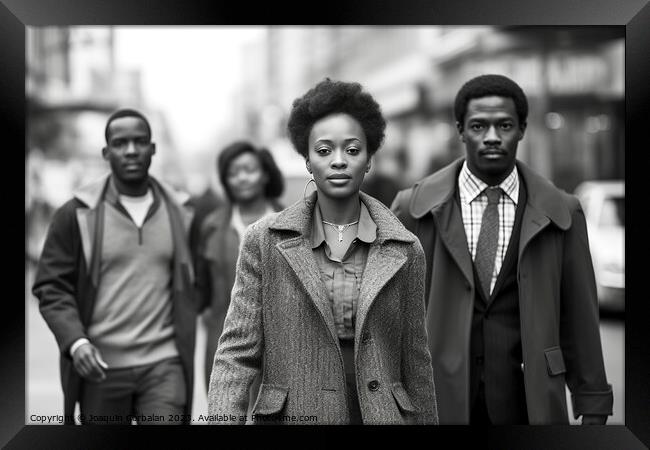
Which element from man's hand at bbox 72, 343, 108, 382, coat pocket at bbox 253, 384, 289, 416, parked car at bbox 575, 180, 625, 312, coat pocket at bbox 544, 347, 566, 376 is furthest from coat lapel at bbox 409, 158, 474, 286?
parked car at bbox 575, 180, 625, 312

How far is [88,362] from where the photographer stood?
16.9 feet

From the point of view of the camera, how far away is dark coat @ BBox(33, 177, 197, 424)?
5250 millimetres

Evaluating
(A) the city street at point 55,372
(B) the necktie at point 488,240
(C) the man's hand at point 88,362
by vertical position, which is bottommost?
(A) the city street at point 55,372

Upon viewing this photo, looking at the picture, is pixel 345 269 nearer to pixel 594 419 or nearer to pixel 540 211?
pixel 540 211

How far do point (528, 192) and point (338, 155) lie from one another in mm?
1427

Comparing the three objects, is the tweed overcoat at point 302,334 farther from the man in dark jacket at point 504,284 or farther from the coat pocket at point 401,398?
the man in dark jacket at point 504,284

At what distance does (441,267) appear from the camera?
4.68m

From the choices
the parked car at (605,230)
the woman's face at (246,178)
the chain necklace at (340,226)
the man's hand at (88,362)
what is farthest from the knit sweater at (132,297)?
the parked car at (605,230)

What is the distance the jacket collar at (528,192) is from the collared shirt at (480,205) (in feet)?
0.19

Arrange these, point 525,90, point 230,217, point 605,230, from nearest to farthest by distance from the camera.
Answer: point 230,217, point 525,90, point 605,230

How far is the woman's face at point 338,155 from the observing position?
147 inches

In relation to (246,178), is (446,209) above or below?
below

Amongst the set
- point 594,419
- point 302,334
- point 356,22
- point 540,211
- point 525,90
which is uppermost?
point 525,90

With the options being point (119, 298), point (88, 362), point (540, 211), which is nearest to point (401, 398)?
point (540, 211)
